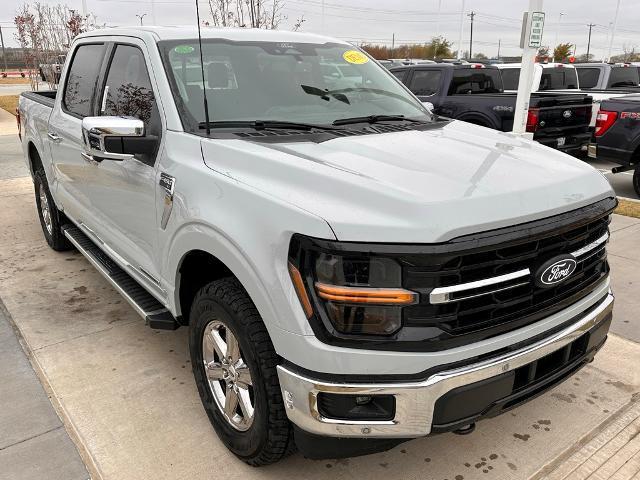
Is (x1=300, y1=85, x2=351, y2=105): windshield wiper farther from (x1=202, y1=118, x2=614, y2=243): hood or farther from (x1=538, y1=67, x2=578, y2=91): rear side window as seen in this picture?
(x1=538, y1=67, x2=578, y2=91): rear side window

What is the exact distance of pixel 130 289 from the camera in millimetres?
3451

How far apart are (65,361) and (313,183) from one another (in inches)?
86.9

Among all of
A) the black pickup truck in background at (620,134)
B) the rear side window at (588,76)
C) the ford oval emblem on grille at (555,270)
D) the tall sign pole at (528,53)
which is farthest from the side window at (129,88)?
the rear side window at (588,76)

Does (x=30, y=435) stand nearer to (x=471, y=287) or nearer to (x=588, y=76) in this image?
(x=471, y=287)

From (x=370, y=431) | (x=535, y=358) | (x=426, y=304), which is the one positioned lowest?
(x=370, y=431)

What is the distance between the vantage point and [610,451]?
8.89ft

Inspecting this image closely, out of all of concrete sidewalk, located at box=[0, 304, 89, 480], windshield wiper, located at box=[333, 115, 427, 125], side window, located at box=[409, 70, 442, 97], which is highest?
windshield wiper, located at box=[333, 115, 427, 125]

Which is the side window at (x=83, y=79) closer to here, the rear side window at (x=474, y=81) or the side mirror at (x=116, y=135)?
the side mirror at (x=116, y=135)

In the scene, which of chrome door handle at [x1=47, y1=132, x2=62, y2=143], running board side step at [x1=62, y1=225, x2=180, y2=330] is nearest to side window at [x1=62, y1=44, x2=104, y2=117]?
chrome door handle at [x1=47, y1=132, x2=62, y2=143]

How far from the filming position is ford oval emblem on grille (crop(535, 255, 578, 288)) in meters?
2.13

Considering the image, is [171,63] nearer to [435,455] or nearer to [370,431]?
[370,431]

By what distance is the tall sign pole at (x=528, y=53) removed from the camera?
7.75 m

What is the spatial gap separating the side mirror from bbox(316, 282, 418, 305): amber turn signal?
1.43m

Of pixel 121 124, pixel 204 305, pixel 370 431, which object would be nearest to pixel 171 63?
pixel 121 124
